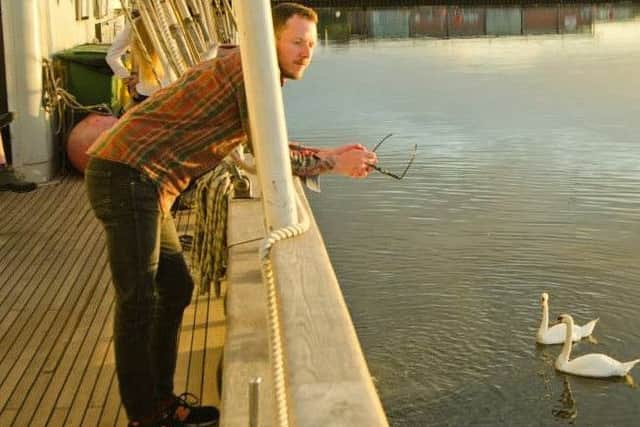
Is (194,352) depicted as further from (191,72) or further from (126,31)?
(126,31)

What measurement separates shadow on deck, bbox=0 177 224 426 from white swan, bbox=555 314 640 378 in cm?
381

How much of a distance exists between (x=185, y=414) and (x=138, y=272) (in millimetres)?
615

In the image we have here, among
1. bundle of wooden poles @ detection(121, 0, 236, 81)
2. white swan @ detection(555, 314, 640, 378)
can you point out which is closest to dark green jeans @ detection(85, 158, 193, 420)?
bundle of wooden poles @ detection(121, 0, 236, 81)

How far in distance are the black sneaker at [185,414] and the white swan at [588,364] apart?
6.38 m

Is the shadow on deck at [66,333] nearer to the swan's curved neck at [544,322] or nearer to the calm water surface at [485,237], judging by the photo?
the calm water surface at [485,237]

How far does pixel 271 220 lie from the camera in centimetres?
249

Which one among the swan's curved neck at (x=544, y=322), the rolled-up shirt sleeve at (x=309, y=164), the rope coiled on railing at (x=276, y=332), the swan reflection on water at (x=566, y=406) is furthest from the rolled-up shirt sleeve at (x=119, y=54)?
the rope coiled on railing at (x=276, y=332)

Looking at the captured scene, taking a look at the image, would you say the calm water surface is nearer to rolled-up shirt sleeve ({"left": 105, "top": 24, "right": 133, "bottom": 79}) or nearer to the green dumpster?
the green dumpster

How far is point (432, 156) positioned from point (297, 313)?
14506 millimetres

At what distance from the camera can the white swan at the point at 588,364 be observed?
29.9ft

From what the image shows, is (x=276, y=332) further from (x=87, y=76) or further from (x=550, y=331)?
(x=87, y=76)

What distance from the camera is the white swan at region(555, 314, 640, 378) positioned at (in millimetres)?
9125

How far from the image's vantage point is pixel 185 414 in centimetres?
332

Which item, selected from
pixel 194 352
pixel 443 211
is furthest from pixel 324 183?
pixel 194 352
